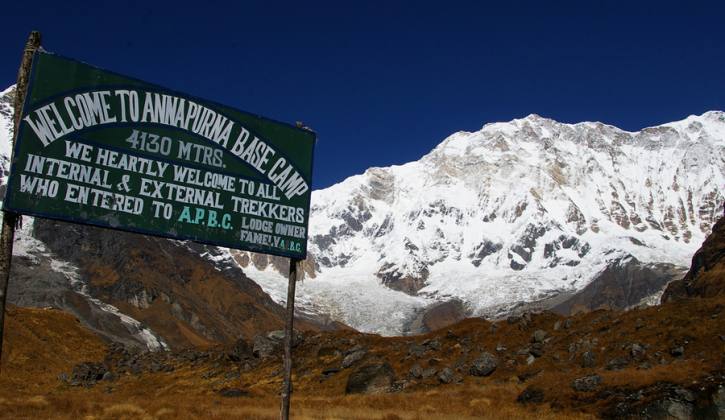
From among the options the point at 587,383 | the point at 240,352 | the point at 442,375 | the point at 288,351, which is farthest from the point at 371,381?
the point at 240,352

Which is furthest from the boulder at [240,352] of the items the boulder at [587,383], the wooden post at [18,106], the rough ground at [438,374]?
the wooden post at [18,106]

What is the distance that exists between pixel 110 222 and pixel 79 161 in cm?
127

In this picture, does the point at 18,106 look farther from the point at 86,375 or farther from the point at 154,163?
the point at 86,375

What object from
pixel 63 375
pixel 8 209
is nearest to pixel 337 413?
pixel 8 209

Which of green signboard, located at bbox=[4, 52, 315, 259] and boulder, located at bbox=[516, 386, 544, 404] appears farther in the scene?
boulder, located at bbox=[516, 386, 544, 404]

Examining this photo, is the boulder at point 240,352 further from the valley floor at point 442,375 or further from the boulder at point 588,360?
the boulder at point 588,360

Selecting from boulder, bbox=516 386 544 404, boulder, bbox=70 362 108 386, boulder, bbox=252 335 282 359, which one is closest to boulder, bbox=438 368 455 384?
boulder, bbox=516 386 544 404

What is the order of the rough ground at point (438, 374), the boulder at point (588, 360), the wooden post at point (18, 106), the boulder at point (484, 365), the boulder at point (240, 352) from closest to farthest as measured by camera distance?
the wooden post at point (18, 106), the rough ground at point (438, 374), the boulder at point (588, 360), the boulder at point (484, 365), the boulder at point (240, 352)

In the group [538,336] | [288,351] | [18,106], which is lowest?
[288,351]

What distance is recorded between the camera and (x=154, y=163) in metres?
13.2

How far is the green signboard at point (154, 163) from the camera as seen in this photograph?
1202 cm

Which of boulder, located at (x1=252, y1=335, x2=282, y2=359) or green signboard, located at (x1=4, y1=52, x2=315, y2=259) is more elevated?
green signboard, located at (x1=4, y1=52, x2=315, y2=259)

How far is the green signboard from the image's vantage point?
473 inches

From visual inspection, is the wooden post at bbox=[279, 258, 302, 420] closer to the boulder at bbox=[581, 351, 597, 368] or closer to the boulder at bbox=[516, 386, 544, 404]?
the boulder at bbox=[516, 386, 544, 404]
